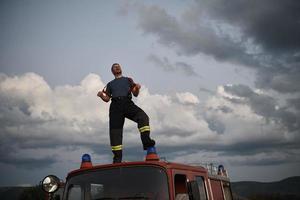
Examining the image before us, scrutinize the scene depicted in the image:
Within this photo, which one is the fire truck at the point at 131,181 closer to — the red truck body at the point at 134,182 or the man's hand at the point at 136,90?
the red truck body at the point at 134,182

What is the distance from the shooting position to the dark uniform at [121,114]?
686 cm

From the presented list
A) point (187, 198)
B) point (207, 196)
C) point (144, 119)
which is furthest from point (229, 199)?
point (187, 198)

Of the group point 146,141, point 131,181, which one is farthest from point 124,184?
point 146,141

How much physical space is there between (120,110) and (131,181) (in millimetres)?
2086

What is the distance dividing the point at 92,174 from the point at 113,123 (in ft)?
4.93

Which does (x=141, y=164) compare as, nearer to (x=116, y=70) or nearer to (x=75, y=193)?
(x=75, y=193)

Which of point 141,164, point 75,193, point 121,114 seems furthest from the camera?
point 121,114

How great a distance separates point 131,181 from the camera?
5.38 metres

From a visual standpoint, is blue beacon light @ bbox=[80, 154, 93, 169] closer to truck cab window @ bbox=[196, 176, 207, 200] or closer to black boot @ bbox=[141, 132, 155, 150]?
black boot @ bbox=[141, 132, 155, 150]

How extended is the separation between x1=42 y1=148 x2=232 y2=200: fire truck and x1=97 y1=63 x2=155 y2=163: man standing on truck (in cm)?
85

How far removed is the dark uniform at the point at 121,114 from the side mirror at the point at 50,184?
42.3 inches

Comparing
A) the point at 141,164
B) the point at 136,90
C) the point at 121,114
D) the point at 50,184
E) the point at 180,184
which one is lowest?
the point at 180,184

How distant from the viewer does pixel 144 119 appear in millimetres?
7051

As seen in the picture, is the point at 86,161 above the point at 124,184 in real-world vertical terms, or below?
above
